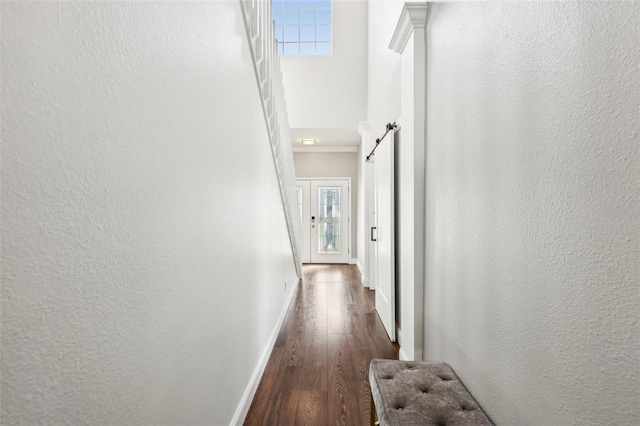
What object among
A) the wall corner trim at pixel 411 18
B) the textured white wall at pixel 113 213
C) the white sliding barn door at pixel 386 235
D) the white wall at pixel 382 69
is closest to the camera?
the textured white wall at pixel 113 213

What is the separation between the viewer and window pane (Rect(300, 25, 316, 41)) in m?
6.01

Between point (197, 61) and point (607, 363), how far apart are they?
154 centimetres

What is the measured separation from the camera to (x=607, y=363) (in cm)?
79

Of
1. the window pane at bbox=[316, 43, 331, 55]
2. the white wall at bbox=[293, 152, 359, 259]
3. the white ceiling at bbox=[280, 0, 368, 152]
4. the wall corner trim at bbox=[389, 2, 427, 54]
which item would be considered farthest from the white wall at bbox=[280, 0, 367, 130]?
the wall corner trim at bbox=[389, 2, 427, 54]

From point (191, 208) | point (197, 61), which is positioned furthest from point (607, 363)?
point (197, 61)

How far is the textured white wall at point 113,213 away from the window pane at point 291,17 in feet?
16.9

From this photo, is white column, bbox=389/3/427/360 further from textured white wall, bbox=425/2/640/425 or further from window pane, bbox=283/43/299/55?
window pane, bbox=283/43/299/55

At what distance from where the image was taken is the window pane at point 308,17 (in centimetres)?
603

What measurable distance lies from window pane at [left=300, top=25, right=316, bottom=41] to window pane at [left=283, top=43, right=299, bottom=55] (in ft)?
0.57

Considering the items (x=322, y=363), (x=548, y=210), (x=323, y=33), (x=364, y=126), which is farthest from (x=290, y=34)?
(x=548, y=210)

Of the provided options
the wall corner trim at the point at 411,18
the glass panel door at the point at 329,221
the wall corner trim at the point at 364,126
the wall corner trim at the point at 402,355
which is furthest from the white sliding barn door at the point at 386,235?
the glass panel door at the point at 329,221

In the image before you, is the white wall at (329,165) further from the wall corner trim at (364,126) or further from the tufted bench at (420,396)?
the tufted bench at (420,396)

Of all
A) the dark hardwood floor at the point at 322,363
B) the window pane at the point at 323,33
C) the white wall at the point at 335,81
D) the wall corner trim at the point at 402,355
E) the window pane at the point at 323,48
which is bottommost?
the dark hardwood floor at the point at 322,363

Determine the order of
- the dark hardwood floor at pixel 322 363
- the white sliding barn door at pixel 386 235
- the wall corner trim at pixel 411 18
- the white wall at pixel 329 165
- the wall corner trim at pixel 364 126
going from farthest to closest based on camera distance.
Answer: the white wall at pixel 329 165 → the wall corner trim at pixel 364 126 → the white sliding barn door at pixel 386 235 → the wall corner trim at pixel 411 18 → the dark hardwood floor at pixel 322 363
